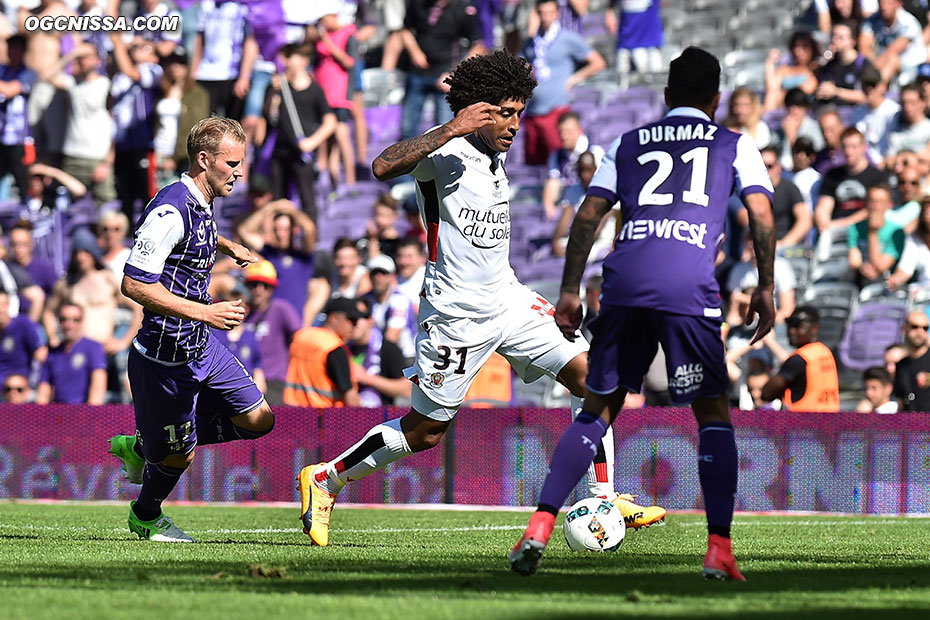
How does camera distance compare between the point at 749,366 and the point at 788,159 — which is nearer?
the point at 749,366

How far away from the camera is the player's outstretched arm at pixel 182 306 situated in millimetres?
7965

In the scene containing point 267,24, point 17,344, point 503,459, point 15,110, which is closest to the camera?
point 503,459

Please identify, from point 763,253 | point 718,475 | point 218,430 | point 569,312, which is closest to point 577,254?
point 569,312

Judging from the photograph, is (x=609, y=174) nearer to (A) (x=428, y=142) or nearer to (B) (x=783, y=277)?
(A) (x=428, y=142)

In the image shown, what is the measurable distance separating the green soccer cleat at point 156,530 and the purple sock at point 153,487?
0.03 metres

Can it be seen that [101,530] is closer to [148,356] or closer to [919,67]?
[148,356]

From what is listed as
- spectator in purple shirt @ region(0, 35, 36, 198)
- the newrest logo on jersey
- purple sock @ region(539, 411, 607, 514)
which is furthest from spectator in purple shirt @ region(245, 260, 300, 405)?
the newrest logo on jersey

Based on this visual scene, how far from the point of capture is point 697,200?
655cm

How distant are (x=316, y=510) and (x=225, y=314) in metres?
1.31

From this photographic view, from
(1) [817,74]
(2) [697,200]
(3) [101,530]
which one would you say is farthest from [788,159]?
(2) [697,200]

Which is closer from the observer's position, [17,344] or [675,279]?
[675,279]

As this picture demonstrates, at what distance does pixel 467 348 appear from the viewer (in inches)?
322

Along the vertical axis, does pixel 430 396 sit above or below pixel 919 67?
below

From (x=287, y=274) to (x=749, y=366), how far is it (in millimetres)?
5056
